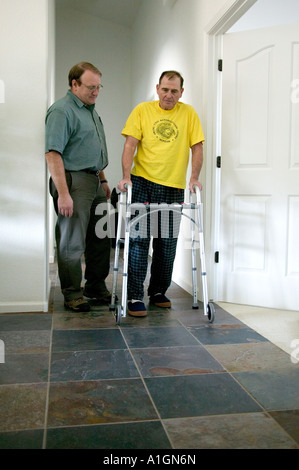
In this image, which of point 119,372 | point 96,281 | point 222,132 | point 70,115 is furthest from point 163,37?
point 119,372

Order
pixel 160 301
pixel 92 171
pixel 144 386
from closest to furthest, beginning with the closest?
pixel 144 386
pixel 92 171
pixel 160 301

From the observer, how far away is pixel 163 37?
14.7ft

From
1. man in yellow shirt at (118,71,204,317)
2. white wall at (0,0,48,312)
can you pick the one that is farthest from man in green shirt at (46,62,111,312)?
man in yellow shirt at (118,71,204,317)

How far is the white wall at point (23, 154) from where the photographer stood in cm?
273

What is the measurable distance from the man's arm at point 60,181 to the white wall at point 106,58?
4.16 metres

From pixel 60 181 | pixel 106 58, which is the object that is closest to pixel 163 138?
pixel 60 181

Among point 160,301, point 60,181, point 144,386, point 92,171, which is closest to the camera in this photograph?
point 144,386

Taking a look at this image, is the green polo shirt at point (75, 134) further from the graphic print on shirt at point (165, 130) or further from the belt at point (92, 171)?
the graphic print on shirt at point (165, 130)

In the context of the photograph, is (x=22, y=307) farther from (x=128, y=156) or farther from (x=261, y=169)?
(x=261, y=169)

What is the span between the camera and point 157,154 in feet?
9.23

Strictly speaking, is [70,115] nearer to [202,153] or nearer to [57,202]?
[57,202]

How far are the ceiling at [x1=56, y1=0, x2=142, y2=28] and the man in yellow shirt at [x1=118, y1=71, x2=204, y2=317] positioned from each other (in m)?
3.73

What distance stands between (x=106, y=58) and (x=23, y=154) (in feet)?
15.1

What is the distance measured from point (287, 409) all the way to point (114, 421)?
0.57 meters
